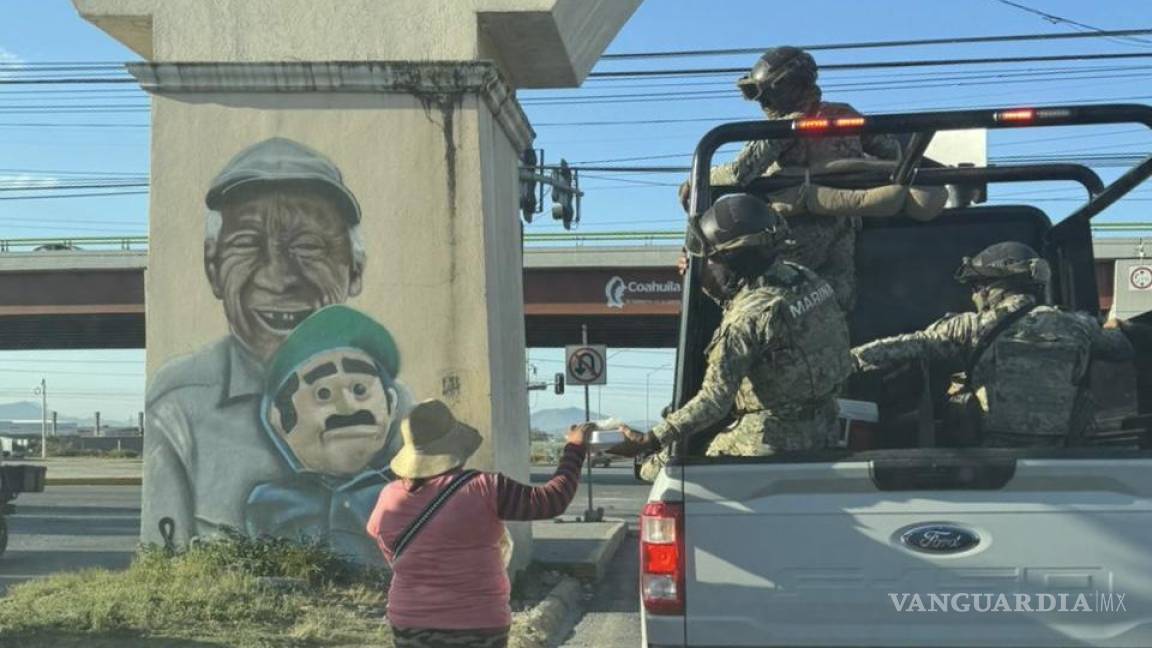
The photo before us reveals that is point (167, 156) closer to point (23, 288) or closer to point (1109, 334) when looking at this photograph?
point (1109, 334)

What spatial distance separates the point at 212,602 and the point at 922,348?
4.48 metres

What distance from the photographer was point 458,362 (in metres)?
7.62

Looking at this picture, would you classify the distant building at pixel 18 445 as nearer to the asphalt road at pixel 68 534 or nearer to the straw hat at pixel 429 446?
the asphalt road at pixel 68 534

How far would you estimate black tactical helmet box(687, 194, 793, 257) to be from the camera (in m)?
3.74

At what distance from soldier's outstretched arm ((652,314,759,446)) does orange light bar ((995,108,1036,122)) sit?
1.10m

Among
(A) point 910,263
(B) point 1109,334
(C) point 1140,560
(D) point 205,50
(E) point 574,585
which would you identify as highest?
(D) point 205,50

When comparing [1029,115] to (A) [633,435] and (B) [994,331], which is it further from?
(A) [633,435]

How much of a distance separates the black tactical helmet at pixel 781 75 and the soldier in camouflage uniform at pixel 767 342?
1.23 meters

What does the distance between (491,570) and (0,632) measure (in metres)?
3.78

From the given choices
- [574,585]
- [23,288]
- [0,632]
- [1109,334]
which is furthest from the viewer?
[23,288]

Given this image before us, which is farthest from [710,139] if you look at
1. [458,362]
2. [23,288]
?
[23,288]

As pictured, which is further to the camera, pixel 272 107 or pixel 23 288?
pixel 23 288

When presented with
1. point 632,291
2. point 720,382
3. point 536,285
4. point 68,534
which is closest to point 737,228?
point 720,382
